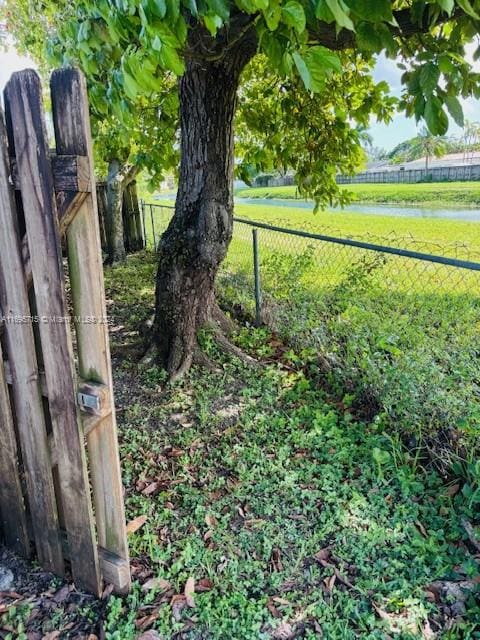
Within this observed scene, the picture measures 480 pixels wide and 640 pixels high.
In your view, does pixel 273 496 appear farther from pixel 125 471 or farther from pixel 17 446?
pixel 17 446

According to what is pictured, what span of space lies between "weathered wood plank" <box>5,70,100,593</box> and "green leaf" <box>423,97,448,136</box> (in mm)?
1404

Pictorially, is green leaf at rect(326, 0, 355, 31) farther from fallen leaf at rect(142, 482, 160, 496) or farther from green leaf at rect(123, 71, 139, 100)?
fallen leaf at rect(142, 482, 160, 496)

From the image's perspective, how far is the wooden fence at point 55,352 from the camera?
1.42m

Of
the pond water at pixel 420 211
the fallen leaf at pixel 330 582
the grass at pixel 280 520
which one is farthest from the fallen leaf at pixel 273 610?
the pond water at pixel 420 211

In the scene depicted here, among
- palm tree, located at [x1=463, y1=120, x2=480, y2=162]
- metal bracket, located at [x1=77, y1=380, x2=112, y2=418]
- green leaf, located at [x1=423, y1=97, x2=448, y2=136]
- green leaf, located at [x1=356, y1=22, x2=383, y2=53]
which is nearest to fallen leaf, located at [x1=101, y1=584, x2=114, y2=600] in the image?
metal bracket, located at [x1=77, y1=380, x2=112, y2=418]

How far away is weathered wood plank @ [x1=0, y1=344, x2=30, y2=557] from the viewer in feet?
6.01

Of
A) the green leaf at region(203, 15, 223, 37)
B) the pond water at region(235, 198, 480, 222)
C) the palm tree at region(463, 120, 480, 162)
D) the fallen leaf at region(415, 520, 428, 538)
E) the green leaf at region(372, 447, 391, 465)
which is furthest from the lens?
the palm tree at region(463, 120, 480, 162)

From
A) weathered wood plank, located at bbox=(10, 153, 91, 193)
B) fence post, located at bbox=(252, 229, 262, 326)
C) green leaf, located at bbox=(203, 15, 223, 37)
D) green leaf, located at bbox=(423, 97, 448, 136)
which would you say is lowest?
fence post, located at bbox=(252, 229, 262, 326)

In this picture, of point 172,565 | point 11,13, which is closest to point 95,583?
point 172,565

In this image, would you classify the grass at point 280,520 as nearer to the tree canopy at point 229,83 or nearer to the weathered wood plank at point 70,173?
the tree canopy at point 229,83

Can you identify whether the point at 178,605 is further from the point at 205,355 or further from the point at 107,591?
the point at 205,355

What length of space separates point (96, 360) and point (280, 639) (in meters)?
1.26

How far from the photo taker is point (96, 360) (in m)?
1.59

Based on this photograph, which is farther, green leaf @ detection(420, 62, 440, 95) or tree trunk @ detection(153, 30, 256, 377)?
tree trunk @ detection(153, 30, 256, 377)
